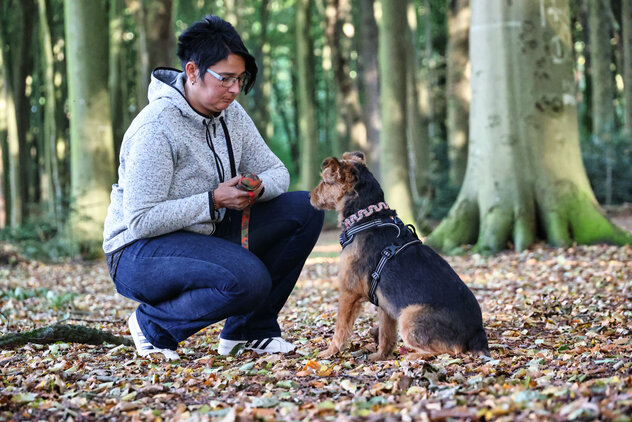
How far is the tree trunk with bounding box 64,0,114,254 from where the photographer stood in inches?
491

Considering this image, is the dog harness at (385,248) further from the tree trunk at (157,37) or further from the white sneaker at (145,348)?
the tree trunk at (157,37)

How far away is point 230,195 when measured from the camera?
4.36 m

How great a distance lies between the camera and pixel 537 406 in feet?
9.36

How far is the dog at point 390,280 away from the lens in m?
4.09

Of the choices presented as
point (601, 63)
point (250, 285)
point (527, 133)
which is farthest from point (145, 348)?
point (601, 63)

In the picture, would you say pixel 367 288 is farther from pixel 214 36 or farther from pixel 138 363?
pixel 214 36

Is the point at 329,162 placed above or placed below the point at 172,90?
below

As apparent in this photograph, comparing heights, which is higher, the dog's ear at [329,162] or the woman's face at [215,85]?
the woman's face at [215,85]

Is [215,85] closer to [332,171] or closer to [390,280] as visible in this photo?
[332,171]

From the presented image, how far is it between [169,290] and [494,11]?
6.95 m

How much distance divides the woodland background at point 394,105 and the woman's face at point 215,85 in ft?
19.3

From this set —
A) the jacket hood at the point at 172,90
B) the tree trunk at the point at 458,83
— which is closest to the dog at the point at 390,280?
the jacket hood at the point at 172,90

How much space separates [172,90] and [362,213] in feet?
4.97

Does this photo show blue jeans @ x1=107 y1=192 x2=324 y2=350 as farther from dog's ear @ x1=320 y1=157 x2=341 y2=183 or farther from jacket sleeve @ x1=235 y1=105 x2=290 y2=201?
dog's ear @ x1=320 y1=157 x2=341 y2=183
